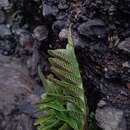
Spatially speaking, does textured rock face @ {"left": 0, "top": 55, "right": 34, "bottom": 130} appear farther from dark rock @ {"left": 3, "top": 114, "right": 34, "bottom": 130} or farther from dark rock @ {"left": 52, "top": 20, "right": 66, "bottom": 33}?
dark rock @ {"left": 52, "top": 20, "right": 66, "bottom": 33}

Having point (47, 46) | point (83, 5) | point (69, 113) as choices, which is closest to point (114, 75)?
point (69, 113)

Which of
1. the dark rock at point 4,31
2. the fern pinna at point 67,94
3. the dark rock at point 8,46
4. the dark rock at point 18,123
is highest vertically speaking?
the fern pinna at point 67,94

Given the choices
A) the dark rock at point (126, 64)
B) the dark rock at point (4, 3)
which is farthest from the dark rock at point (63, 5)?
the dark rock at point (4, 3)

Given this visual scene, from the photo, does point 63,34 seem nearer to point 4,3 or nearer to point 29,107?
point 29,107

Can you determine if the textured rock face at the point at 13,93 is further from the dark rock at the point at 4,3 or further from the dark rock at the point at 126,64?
the dark rock at the point at 4,3

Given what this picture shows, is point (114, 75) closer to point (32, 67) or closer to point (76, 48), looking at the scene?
point (76, 48)

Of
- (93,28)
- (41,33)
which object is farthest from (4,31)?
(93,28)
